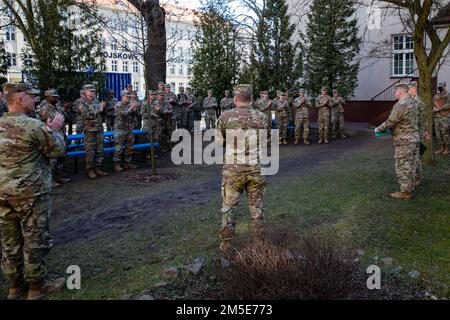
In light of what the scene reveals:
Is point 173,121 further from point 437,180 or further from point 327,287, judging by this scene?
point 327,287

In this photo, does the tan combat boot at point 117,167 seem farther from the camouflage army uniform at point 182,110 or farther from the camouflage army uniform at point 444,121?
the camouflage army uniform at point 444,121

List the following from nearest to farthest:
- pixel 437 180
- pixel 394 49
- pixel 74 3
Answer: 1. pixel 437 180
2. pixel 74 3
3. pixel 394 49

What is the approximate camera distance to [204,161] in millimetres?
12898

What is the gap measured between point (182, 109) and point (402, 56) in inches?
531

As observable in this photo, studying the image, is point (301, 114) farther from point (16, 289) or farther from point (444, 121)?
point (16, 289)

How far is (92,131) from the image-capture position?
10.3m

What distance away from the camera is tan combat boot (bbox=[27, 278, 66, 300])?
4457 millimetres

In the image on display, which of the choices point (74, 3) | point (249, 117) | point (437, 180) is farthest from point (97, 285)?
point (74, 3)

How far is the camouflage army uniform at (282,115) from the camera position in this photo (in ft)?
52.1

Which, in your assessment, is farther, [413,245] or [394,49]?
[394,49]

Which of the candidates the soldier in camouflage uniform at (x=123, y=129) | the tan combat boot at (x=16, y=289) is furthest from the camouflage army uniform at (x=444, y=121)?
the tan combat boot at (x=16, y=289)

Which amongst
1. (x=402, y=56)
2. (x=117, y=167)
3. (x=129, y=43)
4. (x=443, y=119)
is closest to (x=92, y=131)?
(x=117, y=167)

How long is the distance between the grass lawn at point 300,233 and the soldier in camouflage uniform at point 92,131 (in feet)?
12.4

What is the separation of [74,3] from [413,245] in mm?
12671
